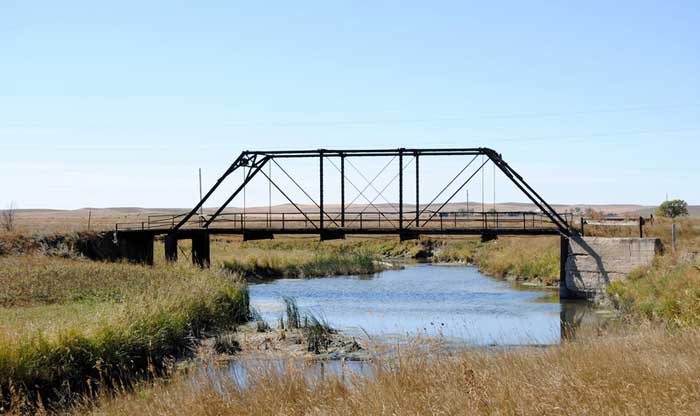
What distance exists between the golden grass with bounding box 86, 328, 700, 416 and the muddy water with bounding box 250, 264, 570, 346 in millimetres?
6660

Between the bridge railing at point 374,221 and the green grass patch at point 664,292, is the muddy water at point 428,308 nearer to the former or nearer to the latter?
the green grass patch at point 664,292

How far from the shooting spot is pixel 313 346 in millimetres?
24875

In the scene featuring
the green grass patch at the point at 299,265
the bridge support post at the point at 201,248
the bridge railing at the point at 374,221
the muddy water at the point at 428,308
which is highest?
the bridge railing at the point at 374,221

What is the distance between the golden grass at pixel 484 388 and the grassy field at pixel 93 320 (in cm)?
246

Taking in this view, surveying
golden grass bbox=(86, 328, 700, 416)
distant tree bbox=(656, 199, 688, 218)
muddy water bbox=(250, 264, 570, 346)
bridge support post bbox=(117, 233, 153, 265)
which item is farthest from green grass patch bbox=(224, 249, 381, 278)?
distant tree bbox=(656, 199, 688, 218)

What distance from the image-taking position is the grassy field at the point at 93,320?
17.4m

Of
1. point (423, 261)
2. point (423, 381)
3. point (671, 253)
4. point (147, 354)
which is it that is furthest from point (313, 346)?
point (423, 261)

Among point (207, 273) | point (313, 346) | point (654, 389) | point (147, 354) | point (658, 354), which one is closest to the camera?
point (654, 389)

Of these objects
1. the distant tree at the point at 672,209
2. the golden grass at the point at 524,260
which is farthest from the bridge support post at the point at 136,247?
the distant tree at the point at 672,209

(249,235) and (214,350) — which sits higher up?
(249,235)

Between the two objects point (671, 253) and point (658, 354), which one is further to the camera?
point (671, 253)

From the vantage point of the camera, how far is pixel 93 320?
20.8 meters

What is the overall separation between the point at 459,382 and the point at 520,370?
3.84 ft

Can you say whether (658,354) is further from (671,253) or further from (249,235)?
(249,235)
